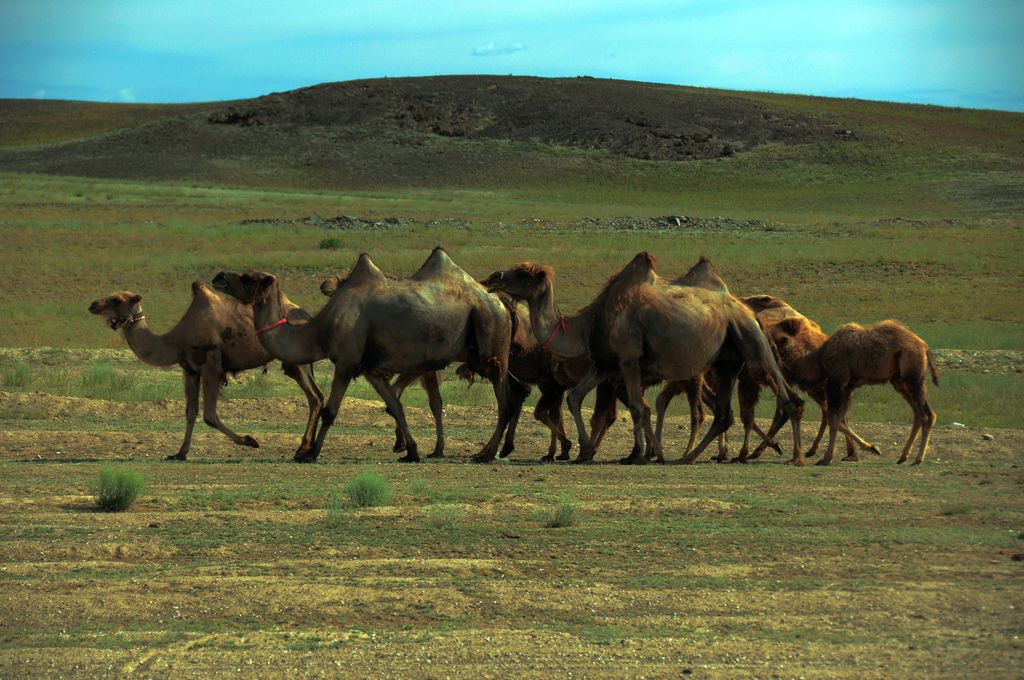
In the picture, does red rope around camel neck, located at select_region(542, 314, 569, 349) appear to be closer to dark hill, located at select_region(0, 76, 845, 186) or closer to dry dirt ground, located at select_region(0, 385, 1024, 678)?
dry dirt ground, located at select_region(0, 385, 1024, 678)

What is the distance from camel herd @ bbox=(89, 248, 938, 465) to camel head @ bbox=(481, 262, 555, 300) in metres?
0.02

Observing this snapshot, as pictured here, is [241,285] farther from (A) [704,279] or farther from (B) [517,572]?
(B) [517,572]

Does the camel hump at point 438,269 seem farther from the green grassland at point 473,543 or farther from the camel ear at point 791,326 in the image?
the camel ear at point 791,326

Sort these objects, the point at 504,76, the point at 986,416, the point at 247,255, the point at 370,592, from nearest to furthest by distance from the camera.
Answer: the point at 370,592
the point at 986,416
the point at 247,255
the point at 504,76

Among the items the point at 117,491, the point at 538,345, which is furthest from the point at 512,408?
the point at 117,491

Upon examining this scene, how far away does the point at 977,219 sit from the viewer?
6475 centimetres

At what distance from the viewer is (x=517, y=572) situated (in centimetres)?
1058

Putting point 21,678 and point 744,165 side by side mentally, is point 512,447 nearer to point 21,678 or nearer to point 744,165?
point 21,678

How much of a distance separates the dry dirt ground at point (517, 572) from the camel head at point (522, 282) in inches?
82.2

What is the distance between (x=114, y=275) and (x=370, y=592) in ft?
98.9

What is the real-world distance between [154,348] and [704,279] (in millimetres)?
6469

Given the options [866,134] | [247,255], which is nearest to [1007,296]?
[247,255]

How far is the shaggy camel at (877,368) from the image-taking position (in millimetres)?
16500

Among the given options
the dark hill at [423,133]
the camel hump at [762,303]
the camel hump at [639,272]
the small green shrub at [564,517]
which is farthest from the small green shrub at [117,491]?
the dark hill at [423,133]
